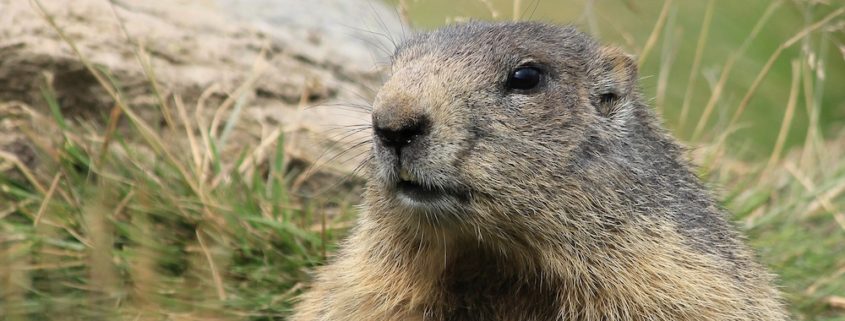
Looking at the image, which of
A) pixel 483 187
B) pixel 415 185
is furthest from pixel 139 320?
pixel 483 187

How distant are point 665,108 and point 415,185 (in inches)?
204

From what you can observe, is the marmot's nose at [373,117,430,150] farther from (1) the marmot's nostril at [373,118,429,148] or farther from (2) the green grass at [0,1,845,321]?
(2) the green grass at [0,1,845,321]

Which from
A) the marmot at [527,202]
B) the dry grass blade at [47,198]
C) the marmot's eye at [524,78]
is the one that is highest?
the marmot's eye at [524,78]

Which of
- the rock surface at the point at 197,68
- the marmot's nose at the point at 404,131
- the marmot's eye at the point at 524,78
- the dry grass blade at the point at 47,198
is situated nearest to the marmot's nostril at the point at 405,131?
the marmot's nose at the point at 404,131

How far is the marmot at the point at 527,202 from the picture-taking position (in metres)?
3.00

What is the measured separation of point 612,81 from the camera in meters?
3.59

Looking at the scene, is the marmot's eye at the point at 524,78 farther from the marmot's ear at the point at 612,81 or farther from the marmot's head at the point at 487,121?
the marmot's ear at the point at 612,81

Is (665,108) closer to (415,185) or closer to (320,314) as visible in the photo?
(320,314)

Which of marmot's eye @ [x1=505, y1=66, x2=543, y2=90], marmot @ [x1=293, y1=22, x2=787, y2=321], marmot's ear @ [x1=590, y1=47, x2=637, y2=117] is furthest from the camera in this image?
marmot's ear @ [x1=590, y1=47, x2=637, y2=117]

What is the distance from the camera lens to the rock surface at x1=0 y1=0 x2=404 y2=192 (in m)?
5.10

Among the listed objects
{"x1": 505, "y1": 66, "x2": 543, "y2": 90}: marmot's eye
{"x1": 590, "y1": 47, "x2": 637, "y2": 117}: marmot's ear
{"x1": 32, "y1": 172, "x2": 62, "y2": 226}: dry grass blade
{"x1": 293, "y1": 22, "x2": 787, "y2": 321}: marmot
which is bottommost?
{"x1": 32, "y1": 172, "x2": 62, "y2": 226}: dry grass blade

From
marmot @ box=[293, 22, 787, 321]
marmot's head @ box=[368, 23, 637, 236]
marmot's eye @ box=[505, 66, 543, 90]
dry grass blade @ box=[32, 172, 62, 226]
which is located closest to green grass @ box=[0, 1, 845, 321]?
dry grass blade @ box=[32, 172, 62, 226]

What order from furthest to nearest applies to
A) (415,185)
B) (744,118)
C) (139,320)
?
1. (744,118)
2. (415,185)
3. (139,320)

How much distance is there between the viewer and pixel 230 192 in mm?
4848
